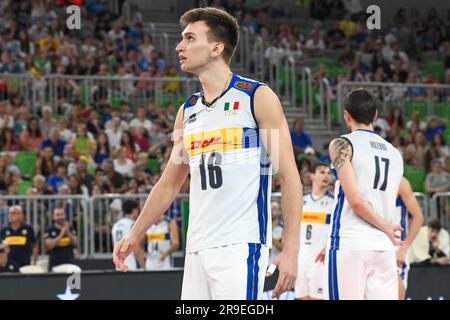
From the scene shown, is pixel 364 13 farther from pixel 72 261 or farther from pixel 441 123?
pixel 72 261

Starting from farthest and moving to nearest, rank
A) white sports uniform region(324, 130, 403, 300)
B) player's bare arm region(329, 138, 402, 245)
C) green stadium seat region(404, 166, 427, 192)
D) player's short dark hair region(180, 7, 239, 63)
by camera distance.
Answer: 1. green stadium seat region(404, 166, 427, 192)
2. white sports uniform region(324, 130, 403, 300)
3. player's bare arm region(329, 138, 402, 245)
4. player's short dark hair region(180, 7, 239, 63)

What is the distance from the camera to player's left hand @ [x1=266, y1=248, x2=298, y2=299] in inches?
205

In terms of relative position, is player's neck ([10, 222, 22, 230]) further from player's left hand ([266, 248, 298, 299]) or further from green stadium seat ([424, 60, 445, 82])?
green stadium seat ([424, 60, 445, 82])

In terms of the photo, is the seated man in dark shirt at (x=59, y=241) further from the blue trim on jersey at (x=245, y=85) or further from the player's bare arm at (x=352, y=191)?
the blue trim on jersey at (x=245, y=85)

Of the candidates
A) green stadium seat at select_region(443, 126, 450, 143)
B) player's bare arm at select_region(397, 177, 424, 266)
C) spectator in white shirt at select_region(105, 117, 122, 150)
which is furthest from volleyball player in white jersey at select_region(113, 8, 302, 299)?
green stadium seat at select_region(443, 126, 450, 143)

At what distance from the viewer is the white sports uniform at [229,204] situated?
554 centimetres

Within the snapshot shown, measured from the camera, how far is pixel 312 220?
1341 centimetres

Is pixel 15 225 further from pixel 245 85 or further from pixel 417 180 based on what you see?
pixel 245 85

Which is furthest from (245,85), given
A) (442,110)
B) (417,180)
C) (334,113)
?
(442,110)

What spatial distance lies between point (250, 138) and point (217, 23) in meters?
0.71

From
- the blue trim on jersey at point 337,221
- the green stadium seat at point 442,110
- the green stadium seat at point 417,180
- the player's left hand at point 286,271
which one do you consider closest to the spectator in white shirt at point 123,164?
the green stadium seat at point 417,180

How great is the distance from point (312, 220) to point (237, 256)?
796 cm

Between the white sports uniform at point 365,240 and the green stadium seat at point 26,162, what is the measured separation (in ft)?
32.8

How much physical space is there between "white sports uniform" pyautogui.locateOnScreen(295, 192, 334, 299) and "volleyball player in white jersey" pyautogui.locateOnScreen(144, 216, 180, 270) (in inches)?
93.7
